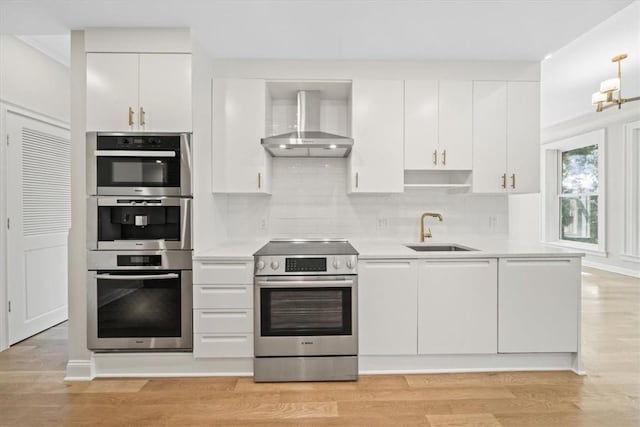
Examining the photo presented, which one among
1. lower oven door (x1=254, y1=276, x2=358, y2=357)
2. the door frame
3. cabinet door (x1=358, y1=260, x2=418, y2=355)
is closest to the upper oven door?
lower oven door (x1=254, y1=276, x2=358, y2=357)

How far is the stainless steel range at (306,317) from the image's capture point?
2662 millimetres

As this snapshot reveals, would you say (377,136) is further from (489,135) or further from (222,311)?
(222,311)

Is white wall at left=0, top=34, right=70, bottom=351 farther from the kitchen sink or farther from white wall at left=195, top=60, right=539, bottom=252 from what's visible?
the kitchen sink

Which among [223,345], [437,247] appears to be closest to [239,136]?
[223,345]

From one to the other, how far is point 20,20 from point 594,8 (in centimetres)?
389

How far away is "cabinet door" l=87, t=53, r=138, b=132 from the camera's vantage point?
266cm

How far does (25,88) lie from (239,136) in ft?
6.90

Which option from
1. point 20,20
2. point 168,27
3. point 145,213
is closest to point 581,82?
point 168,27

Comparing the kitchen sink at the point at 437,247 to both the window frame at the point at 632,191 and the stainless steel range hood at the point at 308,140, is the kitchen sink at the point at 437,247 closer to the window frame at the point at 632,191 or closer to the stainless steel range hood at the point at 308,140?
the stainless steel range hood at the point at 308,140

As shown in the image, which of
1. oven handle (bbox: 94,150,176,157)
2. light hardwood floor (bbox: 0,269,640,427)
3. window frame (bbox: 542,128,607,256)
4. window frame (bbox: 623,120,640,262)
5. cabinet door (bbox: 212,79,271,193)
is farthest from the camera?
window frame (bbox: 542,128,607,256)

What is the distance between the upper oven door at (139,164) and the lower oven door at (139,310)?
61 cm

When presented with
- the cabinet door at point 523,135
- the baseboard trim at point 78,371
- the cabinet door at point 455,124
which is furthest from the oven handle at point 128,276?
the cabinet door at point 523,135

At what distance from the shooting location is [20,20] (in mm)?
2582

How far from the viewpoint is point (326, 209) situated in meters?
3.54
